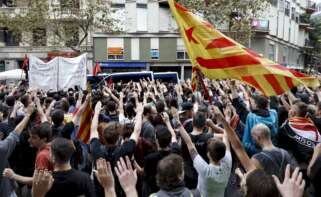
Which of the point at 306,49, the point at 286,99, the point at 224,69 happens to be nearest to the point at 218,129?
the point at 224,69

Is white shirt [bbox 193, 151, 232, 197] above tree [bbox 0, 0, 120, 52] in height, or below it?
below

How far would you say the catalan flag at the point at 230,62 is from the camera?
5.72m

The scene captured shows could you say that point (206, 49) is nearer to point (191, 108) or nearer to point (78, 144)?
point (191, 108)

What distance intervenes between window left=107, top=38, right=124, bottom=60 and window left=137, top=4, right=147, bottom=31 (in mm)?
2058

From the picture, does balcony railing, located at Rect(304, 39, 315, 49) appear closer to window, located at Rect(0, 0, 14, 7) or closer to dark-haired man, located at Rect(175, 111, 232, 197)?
window, located at Rect(0, 0, 14, 7)

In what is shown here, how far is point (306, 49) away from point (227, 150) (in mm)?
65905

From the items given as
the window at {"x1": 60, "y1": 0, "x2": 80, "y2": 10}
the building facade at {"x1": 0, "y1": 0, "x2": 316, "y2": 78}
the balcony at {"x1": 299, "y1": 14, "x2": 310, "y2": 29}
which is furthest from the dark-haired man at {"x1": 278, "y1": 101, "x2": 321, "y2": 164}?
the balcony at {"x1": 299, "y1": 14, "x2": 310, "y2": 29}

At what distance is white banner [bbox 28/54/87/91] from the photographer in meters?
15.2

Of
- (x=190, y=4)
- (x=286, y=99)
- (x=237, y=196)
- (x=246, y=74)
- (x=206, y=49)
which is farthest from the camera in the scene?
(x=190, y=4)

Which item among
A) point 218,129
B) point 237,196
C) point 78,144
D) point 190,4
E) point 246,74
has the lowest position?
A: point 237,196

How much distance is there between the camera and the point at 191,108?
823cm

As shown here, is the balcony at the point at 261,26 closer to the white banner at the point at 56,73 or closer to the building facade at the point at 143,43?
the building facade at the point at 143,43

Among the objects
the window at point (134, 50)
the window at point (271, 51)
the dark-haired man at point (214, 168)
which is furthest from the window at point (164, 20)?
the dark-haired man at point (214, 168)

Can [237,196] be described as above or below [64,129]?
below
